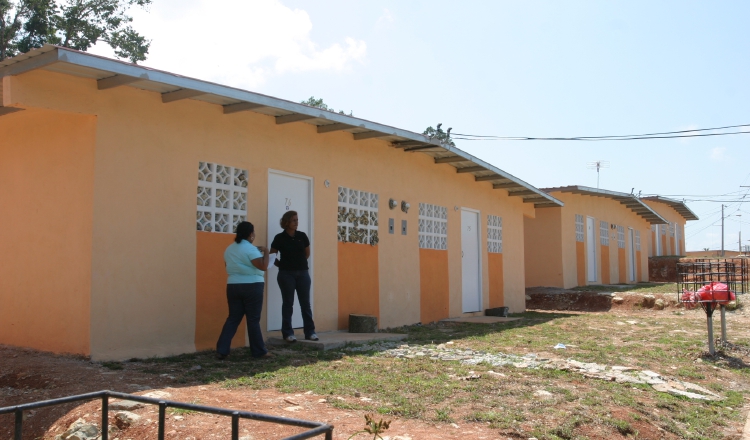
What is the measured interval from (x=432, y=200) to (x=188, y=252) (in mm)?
6165

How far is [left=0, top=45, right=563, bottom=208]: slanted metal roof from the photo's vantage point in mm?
6020

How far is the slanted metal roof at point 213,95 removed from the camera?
602 centimetres

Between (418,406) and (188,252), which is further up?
(188,252)

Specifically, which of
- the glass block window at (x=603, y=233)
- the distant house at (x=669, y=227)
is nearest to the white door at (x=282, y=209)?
the glass block window at (x=603, y=233)

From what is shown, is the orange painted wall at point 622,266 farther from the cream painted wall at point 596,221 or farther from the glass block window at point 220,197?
the glass block window at point 220,197

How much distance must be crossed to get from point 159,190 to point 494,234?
9542mm

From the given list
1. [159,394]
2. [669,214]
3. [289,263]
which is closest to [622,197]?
[669,214]

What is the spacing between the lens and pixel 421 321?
12211 mm

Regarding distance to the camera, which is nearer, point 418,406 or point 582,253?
point 418,406

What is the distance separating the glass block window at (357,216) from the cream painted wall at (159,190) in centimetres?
29

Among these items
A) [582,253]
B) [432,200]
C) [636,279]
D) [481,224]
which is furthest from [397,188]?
[636,279]

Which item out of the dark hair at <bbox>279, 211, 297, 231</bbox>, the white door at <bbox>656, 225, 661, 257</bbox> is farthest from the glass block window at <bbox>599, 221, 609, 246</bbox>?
the dark hair at <bbox>279, 211, 297, 231</bbox>

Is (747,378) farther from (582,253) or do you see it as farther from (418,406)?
(582,253)

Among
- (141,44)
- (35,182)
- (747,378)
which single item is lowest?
(747,378)
